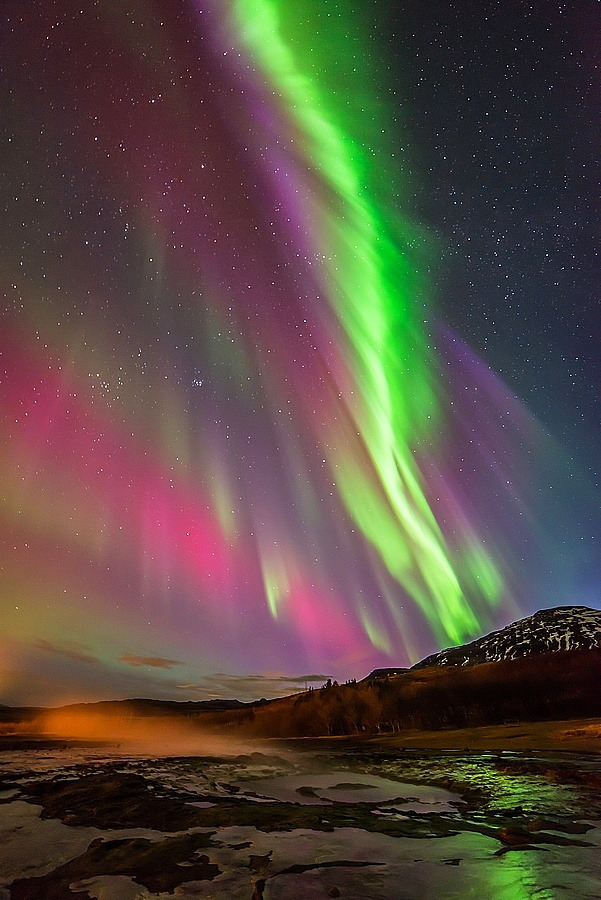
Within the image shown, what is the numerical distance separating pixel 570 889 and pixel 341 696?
5404 centimetres

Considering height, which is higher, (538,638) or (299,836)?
(538,638)

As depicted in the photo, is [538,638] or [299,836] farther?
[538,638]

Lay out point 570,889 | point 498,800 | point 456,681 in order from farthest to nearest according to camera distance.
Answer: point 456,681, point 498,800, point 570,889

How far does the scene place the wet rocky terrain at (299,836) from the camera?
22.2 feet

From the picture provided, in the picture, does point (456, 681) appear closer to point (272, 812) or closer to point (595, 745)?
point (595, 745)

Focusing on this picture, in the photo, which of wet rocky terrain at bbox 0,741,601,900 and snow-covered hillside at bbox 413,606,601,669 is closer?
wet rocky terrain at bbox 0,741,601,900

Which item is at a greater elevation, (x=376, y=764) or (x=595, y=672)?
(x=595, y=672)

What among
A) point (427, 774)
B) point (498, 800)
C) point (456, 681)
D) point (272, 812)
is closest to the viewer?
point (272, 812)

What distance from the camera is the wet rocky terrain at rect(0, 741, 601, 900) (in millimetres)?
6754

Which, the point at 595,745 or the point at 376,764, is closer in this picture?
the point at 376,764

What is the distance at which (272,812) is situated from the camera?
11.6 metres

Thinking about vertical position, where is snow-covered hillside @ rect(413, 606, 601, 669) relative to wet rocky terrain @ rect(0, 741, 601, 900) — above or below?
above

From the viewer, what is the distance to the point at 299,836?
933 cm

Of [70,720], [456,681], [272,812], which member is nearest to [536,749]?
[272,812]
